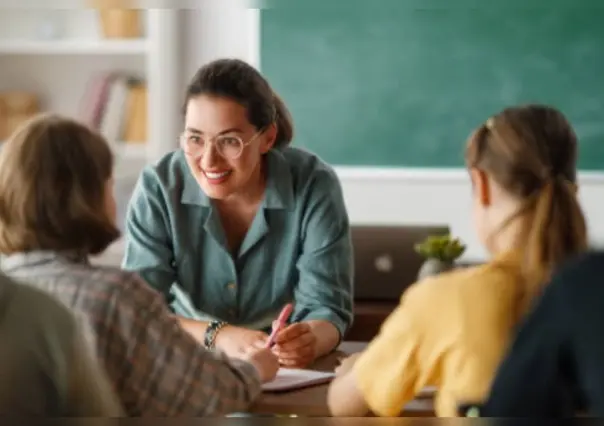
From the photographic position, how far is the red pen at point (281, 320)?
2.82 ft

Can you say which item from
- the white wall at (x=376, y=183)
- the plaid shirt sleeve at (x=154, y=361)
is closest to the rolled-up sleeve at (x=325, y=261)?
the plaid shirt sleeve at (x=154, y=361)

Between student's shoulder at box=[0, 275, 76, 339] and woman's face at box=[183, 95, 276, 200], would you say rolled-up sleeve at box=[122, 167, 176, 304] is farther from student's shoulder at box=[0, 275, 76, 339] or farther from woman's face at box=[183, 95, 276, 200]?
student's shoulder at box=[0, 275, 76, 339]

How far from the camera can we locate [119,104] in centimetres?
184

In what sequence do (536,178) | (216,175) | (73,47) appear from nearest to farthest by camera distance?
(536,178) → (216,175) → (73,47)

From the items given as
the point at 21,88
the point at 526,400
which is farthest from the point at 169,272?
the point at 21,88

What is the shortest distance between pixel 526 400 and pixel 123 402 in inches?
11.1

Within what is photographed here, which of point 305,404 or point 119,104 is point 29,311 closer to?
point 305,404

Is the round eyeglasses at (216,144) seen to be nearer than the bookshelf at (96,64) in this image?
Yes

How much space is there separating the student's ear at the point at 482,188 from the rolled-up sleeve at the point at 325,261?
1.16 feet

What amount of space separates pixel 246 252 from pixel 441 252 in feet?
0.68

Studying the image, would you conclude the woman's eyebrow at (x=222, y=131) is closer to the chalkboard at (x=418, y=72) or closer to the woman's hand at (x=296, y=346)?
the woman's hand at (x=296, y=346)

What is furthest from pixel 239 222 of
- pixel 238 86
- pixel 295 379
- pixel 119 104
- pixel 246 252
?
pixel 119 104

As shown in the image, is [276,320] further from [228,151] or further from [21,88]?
[21,88]

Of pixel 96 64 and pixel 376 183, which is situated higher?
pixel 96 64
